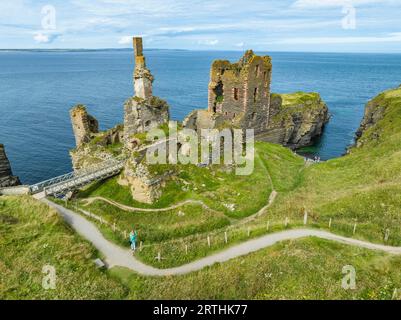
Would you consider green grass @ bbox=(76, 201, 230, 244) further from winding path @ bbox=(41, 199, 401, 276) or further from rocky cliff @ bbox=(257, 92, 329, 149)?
rocky cliff @ bbox=(257, 92, 329, 149)

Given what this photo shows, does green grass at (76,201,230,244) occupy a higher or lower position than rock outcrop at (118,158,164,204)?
lower

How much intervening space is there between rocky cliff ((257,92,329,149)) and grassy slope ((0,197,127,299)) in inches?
1734

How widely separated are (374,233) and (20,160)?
6945 cm

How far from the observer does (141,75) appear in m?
47.1

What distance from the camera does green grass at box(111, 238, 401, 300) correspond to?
60.2 ft

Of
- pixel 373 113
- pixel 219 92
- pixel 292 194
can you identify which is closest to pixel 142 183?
pixel 292 194

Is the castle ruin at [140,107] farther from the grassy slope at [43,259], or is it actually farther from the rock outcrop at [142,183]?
the grassy slope at [43,259]
